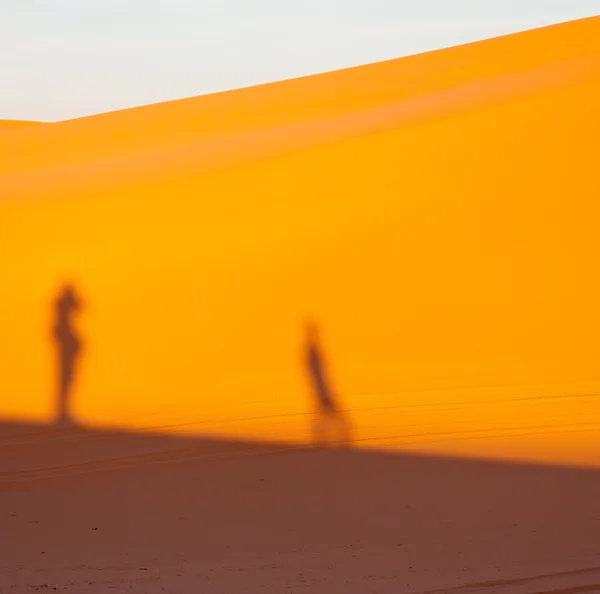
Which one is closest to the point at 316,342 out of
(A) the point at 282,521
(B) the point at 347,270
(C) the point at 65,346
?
(B) the point at 347,270

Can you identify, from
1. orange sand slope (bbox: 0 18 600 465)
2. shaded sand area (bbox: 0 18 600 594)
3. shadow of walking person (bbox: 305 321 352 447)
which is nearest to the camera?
shaded sand area (bbox: 0 18 600 594)

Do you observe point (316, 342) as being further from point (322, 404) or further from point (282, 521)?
point (282, 521)

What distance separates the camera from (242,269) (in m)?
10.3

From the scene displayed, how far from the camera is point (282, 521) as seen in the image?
18.2 ft

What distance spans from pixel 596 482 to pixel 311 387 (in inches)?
126

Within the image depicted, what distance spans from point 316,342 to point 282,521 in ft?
12.6

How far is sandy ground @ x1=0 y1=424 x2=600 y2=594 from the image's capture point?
4633 mm

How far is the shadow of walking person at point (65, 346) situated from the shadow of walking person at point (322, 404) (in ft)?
7.64

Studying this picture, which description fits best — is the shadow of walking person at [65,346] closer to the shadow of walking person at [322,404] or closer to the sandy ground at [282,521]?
the sandy ground at [282,521]

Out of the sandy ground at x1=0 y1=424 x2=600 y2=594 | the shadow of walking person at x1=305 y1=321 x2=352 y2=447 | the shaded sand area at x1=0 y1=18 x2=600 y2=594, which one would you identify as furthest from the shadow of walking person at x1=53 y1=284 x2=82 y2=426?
the shadow of walking person at x1=305 y1=321 x2=352 y2=447

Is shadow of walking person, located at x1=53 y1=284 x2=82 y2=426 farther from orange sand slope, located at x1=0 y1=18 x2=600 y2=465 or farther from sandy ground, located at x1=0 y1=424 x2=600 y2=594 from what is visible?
sandy ground, located at x1=0 y1=424 x2=600 y2=594

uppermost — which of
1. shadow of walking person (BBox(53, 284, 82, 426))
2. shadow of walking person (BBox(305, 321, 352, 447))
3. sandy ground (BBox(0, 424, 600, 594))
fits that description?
shadow of walking person (BBox(53, 284, 82, 426))

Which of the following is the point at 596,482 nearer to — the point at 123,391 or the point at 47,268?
the point at 123,391

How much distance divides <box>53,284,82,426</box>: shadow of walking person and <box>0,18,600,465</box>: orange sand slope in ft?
0.35
